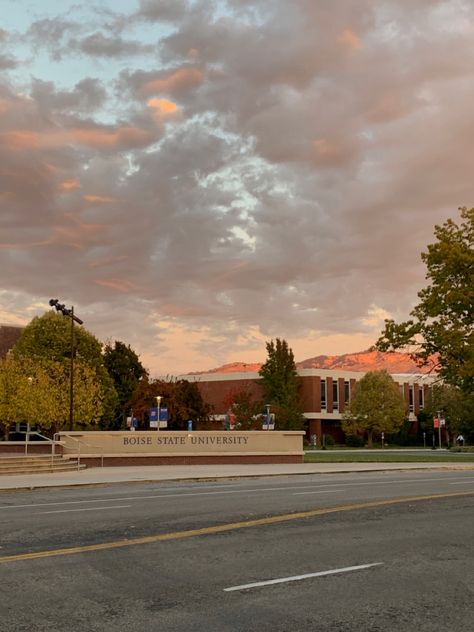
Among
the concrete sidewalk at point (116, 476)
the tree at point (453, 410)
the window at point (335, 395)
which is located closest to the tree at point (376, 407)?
the tree at point (453, 410)

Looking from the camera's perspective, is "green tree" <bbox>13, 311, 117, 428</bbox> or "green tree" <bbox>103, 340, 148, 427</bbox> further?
"green tree" <bbox>103, 340, 148, 427</bbox>

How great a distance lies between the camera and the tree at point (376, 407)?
283 ft

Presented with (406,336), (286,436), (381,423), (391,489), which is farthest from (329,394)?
(391,489)

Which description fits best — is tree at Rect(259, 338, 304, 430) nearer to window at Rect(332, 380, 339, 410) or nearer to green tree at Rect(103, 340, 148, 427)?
window at Rect(332, 380, 339, 410)

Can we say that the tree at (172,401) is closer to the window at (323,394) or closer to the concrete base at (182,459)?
the window at (323,394)

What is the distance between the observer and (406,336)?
44469 mm

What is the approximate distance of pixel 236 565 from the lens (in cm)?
Answer: 967

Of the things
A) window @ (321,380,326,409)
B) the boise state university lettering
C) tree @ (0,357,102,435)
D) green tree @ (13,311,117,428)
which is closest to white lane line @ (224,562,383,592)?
the boise state university lettering

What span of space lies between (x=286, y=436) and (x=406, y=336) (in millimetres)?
11818

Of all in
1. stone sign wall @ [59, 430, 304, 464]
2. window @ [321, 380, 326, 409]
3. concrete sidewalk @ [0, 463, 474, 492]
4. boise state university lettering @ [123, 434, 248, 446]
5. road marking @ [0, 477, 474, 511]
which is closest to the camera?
road marking @ [0, 477, 474, 511]

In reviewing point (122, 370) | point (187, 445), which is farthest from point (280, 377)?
point (187, 445)

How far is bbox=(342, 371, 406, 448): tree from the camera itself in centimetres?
8619

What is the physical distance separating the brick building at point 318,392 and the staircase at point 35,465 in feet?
209

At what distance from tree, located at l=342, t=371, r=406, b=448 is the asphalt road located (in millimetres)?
69822
